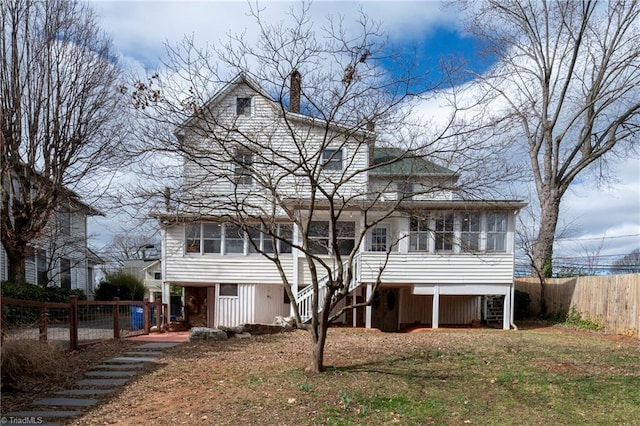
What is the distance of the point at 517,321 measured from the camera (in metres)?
17.5

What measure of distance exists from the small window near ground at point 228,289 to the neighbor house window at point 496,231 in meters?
8.90

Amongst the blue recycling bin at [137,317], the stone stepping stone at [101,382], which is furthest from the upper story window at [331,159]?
the blue recycling bin at [137,317]

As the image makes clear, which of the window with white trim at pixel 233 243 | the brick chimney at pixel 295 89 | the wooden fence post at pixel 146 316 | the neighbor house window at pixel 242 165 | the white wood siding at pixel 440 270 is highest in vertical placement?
the brick chimney at pixel 295 89

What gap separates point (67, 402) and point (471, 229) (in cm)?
1251

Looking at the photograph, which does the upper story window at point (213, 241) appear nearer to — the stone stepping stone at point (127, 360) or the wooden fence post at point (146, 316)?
the wooden fence post at point (146, 316)

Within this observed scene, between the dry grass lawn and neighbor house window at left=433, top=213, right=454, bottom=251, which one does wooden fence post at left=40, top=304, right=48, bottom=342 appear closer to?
the dry grass lawn

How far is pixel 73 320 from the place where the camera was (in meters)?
9.22

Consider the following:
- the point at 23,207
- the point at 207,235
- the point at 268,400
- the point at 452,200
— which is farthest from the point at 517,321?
the point at 23,207

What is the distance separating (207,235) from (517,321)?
481 inches

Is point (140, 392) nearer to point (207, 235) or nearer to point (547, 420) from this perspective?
point (547, 420)

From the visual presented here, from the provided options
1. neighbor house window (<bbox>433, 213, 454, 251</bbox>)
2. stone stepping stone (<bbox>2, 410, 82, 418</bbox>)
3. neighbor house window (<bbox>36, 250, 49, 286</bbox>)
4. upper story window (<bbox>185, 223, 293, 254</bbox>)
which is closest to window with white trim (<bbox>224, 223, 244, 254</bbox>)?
upper story window (<bbox>185, 223, 293, 254</bbox>)

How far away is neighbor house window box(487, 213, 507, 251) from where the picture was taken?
15047mm

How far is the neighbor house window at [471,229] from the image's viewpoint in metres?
14.9

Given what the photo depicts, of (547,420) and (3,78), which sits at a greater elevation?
(3,78)
